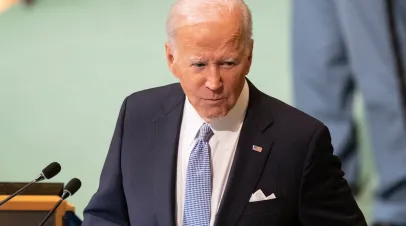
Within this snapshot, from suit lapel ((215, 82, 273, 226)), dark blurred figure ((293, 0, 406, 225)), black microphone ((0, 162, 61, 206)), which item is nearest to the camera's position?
suit lapel ((215, 82, 273, 226))

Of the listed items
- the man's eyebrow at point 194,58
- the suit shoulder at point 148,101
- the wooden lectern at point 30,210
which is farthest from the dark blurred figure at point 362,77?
the man's eyebrow at point 194,58

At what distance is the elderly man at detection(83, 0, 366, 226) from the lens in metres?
2.12

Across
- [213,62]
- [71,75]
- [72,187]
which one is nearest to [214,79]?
[213,62]

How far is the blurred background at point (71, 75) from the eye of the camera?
12.2 ft

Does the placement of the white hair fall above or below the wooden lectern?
above

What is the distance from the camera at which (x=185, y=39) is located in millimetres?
2121

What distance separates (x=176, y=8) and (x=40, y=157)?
1880 millimetres

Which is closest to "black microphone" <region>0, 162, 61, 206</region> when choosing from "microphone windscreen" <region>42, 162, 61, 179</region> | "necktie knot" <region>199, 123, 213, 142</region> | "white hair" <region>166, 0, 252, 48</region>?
"microphone windscreen" <region>42, 162, 61, 179</region>

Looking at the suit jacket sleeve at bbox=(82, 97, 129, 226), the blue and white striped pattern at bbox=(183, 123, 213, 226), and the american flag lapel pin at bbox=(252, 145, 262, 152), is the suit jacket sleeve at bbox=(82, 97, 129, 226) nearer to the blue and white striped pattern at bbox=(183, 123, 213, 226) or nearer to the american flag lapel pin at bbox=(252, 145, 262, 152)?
the blue and white striped pattern at bbox=(183, 123, 213, 226)

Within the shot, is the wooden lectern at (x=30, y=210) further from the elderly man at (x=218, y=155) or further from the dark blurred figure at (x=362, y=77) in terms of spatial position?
the dark blurred figure at (x=362, y=77)

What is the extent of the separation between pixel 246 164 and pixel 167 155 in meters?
0.21

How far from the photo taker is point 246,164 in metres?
2.23

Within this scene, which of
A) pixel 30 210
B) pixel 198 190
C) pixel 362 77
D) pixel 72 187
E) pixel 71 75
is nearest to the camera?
pixel 198 190

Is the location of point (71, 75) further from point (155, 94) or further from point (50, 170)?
point (155, 94)
